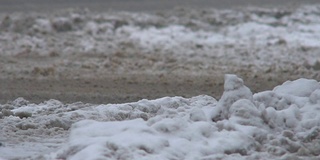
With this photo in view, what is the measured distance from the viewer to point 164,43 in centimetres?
1756

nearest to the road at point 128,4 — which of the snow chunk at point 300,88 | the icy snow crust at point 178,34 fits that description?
the icy snow crust at point 178,34

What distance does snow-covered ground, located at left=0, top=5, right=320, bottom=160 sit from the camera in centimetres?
727

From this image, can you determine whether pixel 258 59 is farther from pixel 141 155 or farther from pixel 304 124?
pixel 141 155

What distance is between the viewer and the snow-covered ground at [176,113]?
7.27 m

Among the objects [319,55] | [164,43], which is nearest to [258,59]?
[319,55]

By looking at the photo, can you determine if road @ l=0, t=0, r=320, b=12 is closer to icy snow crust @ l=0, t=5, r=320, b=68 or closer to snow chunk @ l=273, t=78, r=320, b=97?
icy snow crust @ l=0, t=5, r=320, b=68

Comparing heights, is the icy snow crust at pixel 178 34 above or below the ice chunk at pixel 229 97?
above

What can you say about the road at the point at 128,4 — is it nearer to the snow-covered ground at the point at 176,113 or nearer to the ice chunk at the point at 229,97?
the snow-covered ground at the point at 176,113

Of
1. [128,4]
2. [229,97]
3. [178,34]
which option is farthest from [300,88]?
[128,4]

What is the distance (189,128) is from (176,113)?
0.82 m

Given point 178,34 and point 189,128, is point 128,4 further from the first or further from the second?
point 189,128

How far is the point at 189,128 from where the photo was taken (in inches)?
301

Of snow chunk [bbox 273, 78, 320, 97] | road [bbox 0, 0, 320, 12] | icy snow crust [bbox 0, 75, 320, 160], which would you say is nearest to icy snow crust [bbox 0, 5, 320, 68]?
road [bbox 0, 0, 320, 12]

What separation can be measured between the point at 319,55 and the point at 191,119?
341 inches
